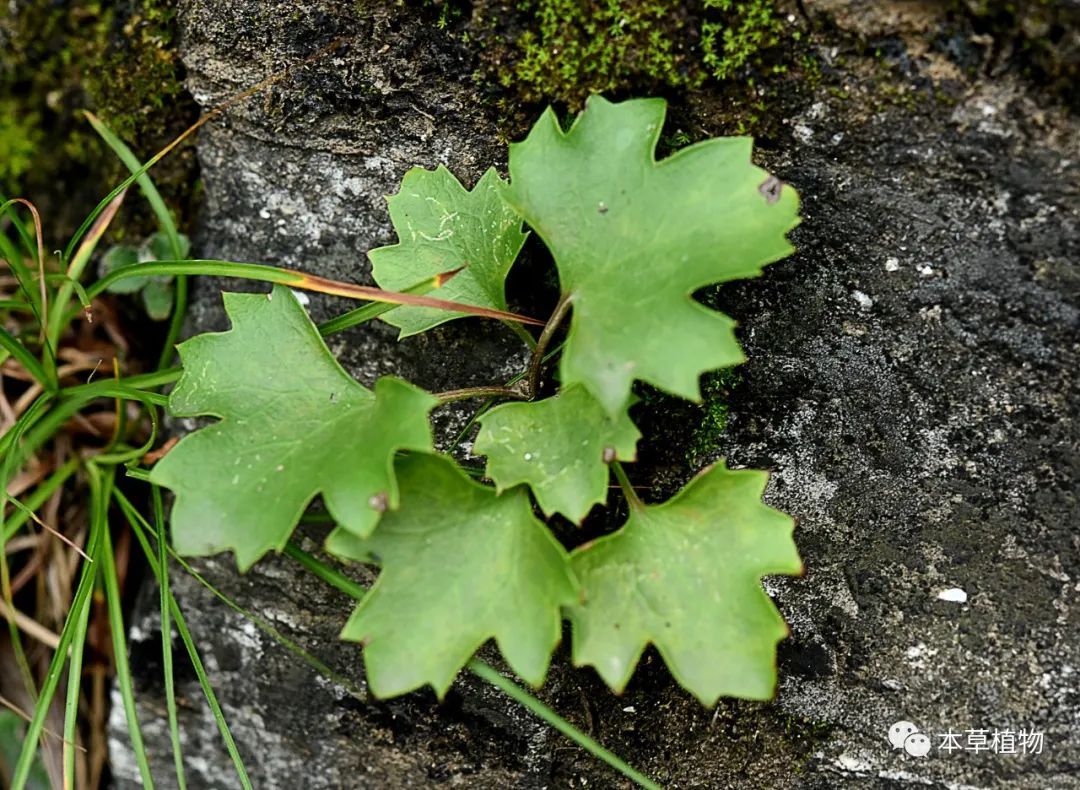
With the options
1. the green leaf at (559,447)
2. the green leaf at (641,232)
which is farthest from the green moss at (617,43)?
the green leaf at (559,447)

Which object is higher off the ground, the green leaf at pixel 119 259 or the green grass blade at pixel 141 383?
the green leaf at pixel 119 259

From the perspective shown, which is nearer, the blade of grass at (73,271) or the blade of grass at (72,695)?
the blade of grass at (72,695)

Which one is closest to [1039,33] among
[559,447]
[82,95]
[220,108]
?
[559,447]

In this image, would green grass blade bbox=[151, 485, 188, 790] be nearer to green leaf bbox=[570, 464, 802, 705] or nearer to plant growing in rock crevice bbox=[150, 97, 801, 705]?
plant growing in rock crevice bbox=[150, 97, 801, 705]

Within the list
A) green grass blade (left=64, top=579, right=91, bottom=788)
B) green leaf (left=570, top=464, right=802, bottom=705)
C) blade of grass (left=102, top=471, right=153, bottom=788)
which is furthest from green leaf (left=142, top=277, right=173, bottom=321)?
green leaf (left=570, top=464, right=802, bottom=705)

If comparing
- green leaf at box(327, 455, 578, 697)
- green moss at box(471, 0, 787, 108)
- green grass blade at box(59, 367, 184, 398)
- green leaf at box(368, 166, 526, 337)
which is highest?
green moss at box(471, 0, 787, 108)

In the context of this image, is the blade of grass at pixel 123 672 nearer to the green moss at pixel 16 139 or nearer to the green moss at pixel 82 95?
the green moss at pixel 82 95

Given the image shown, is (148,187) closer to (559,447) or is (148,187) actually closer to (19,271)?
(19,271)

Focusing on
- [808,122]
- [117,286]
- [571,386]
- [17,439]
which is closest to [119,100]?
[117,286]
